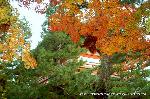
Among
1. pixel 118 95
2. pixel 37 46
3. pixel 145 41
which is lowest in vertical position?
pixel 118 95

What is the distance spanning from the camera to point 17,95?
14.0 m

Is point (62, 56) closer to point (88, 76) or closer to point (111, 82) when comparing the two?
point (88, 76)

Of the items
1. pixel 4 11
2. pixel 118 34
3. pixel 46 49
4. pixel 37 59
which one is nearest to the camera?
pixel 4 11

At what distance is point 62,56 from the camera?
15.4m

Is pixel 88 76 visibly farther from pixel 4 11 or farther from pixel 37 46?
pixel 4 11

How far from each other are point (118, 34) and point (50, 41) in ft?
19.5

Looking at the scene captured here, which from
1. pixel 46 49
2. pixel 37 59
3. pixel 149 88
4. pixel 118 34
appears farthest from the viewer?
pixel 46 49

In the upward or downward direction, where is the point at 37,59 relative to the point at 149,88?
upward

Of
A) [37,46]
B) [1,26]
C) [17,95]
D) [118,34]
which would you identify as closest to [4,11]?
[1,26]

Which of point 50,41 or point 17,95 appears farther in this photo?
point 50,41

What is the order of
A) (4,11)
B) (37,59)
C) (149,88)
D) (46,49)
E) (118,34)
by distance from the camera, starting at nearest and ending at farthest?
(4,11)
(118,34)
(149,88)
(37,59)
(46,49)

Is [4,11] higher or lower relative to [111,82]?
higher

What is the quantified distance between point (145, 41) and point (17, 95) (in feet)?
18.4

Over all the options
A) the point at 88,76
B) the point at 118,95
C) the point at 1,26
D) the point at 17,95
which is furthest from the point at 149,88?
the point at 1,26
